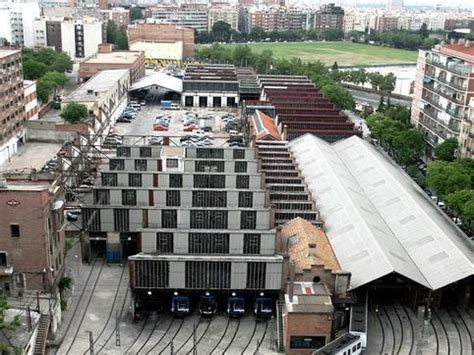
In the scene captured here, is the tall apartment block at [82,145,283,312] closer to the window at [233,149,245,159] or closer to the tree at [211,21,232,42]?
the window at [233,149,245,159]

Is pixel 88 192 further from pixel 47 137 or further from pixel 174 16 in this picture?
pixel 174 16

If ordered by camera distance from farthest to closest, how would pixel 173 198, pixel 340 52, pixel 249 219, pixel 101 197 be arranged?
pixel 340 52 < pixel 173 198 < pixel 101 197 < pixel 249 219

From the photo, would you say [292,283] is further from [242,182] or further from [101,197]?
[101,197]

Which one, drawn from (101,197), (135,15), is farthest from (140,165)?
(135,15)

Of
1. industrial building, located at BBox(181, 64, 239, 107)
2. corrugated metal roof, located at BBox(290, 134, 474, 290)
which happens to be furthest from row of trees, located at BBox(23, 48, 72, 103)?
corrugated metal roof, located at BBox(290, 134, 474, 290)

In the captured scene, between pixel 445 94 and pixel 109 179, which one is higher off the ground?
pixel 445 94
